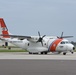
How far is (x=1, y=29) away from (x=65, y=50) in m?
13.6

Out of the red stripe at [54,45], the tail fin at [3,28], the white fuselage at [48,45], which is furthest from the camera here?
the tail fin at [3,28]

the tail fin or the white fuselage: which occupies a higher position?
the tail fin

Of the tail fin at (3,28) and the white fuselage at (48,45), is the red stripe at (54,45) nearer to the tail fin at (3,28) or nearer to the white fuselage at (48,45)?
the white fuselage at (48,45)

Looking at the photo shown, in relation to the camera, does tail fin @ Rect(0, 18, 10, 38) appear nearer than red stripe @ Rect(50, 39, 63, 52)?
No

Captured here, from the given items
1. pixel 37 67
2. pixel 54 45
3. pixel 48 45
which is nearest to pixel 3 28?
pixel 48 45

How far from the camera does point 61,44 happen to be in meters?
46.8

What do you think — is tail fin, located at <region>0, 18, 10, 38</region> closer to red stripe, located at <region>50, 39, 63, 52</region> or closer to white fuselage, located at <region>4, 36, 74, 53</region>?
white fuselage, located at <region>4, 36, 74, 53</region>

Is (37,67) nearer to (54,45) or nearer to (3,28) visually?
(54,45)

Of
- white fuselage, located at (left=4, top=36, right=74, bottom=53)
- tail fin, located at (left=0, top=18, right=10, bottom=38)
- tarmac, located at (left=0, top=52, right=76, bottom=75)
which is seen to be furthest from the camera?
tail fin, located at (left=0, top=18, right=10, bottom=38)

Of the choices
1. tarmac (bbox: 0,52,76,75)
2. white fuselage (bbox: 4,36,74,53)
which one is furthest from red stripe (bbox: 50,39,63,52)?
tarmac (bbox: 0,52,76,75)

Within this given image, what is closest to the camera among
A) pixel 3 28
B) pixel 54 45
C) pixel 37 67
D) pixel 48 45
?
pixel 37 67

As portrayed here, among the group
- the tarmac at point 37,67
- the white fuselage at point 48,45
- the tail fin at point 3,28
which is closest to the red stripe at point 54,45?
the white fuselage at point 48,45

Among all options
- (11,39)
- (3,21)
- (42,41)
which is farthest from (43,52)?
(3,21)

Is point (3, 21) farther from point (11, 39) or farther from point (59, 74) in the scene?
point (59, 74)
